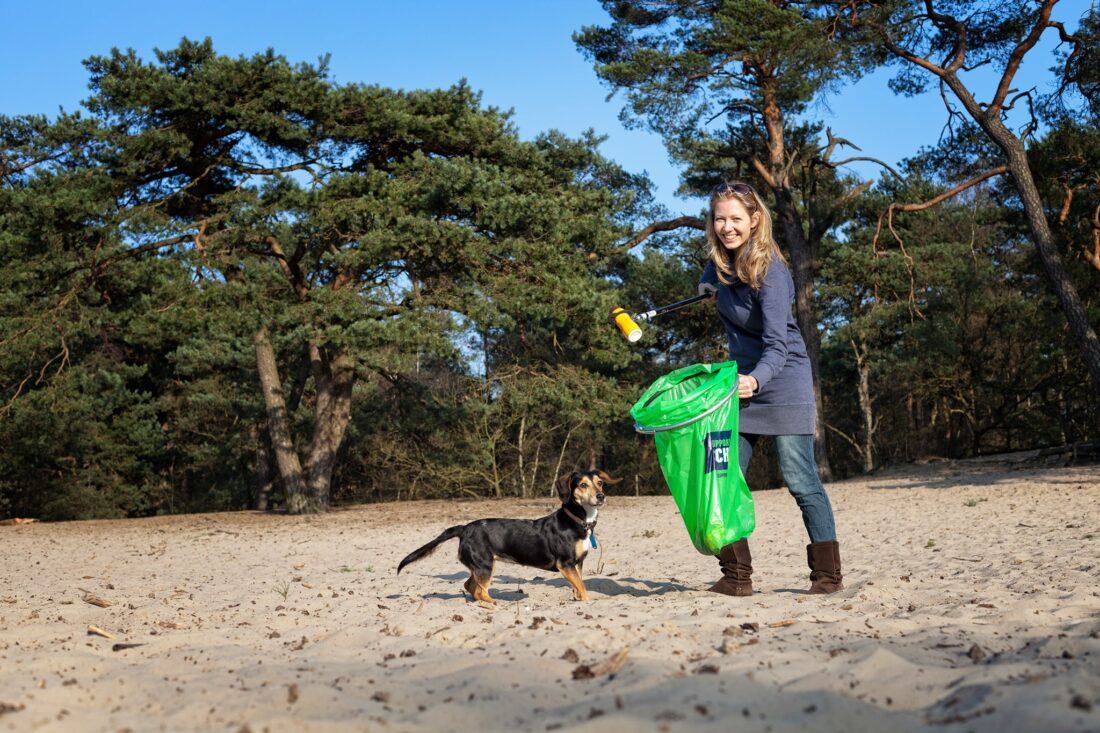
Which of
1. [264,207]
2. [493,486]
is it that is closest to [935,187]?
[493,486]

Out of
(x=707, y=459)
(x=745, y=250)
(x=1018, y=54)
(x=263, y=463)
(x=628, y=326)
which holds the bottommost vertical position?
(x=707, y=459)

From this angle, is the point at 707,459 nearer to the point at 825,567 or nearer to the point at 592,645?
the point at 825,567

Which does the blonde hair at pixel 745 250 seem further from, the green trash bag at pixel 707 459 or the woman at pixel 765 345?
the green trash bag at pixel 707 459

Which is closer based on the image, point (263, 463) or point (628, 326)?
point (628, 326)

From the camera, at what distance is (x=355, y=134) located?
50.8 feet

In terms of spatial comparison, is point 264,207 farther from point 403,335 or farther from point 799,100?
point 799,100

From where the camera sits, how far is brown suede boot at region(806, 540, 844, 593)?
503 centimetres

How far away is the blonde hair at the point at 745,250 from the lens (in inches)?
186

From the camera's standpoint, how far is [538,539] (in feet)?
18.9

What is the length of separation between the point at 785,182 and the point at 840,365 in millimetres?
8860

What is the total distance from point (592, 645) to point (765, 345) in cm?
186

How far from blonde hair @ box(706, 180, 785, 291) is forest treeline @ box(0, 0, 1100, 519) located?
379 inches

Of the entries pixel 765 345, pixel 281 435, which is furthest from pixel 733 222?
pixel 281 435

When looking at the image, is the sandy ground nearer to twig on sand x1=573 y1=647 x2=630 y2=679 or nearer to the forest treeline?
twig on sand x1=573 y1=647 x2=630 y2=679
